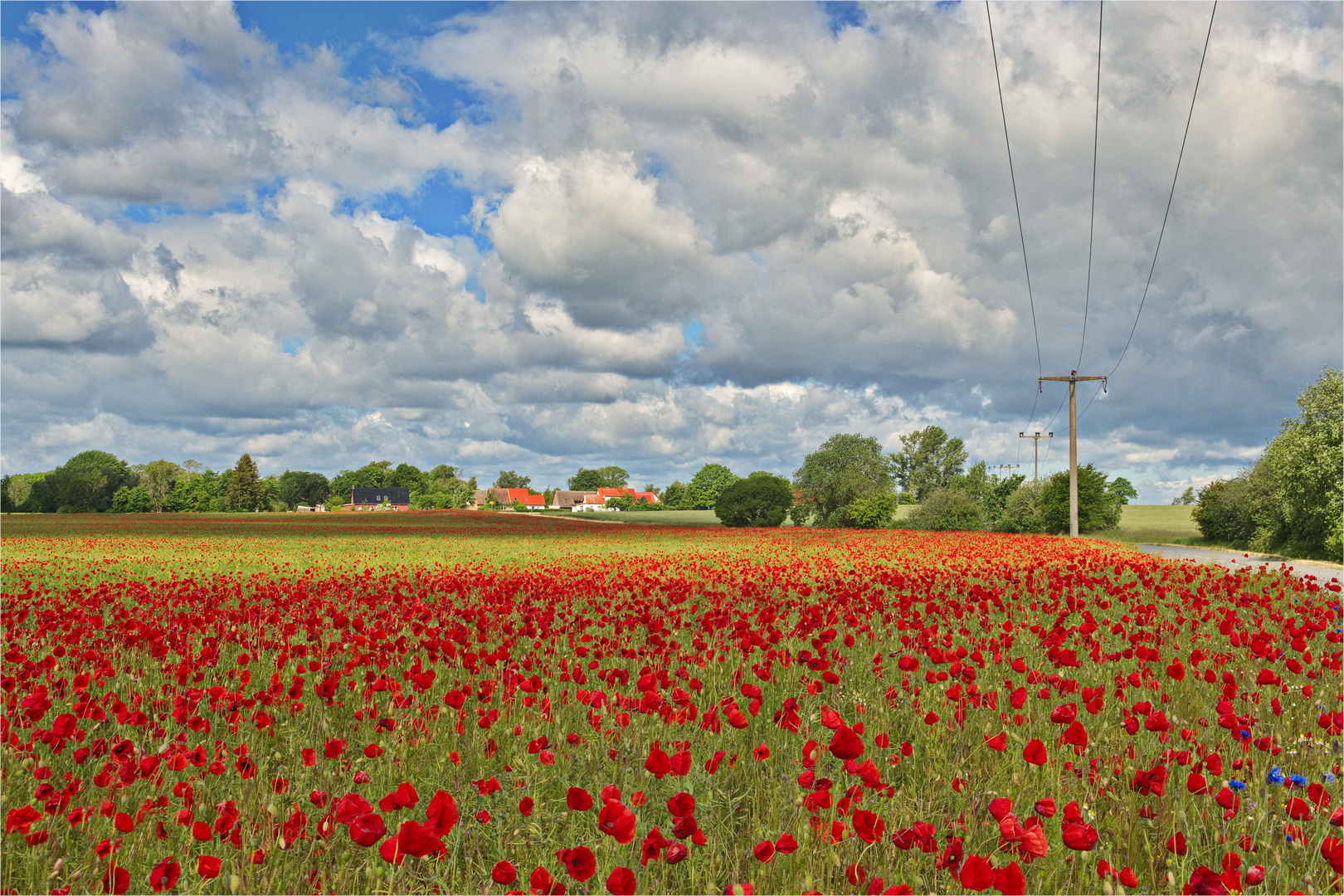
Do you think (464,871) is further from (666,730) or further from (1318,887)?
(1318,887)

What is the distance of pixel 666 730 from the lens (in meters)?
4.15

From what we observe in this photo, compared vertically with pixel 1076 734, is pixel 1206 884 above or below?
below

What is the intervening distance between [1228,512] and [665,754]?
180 feet

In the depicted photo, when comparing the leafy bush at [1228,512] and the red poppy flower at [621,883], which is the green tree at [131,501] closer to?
the leafy bush at [1228,512]

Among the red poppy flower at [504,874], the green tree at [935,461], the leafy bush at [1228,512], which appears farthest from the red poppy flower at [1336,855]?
the green tree at [935,461]

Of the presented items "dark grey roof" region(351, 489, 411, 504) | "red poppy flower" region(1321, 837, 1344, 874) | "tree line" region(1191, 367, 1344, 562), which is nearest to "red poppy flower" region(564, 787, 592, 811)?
"red poppy flower" region(1321, 837, 1344, 874)

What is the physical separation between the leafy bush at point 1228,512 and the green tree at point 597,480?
500ft

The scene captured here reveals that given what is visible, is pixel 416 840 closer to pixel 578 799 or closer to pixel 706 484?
pixel 578 799

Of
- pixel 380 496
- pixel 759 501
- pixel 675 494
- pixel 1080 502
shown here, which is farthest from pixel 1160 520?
pixel 380 496

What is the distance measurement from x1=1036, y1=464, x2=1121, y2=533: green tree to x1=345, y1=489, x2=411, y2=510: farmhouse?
136 m

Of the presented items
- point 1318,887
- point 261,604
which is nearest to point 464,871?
point 1318,887

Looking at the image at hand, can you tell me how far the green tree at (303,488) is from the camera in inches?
6422

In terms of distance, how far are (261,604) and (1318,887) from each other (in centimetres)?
973

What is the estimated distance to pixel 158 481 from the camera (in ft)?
391
